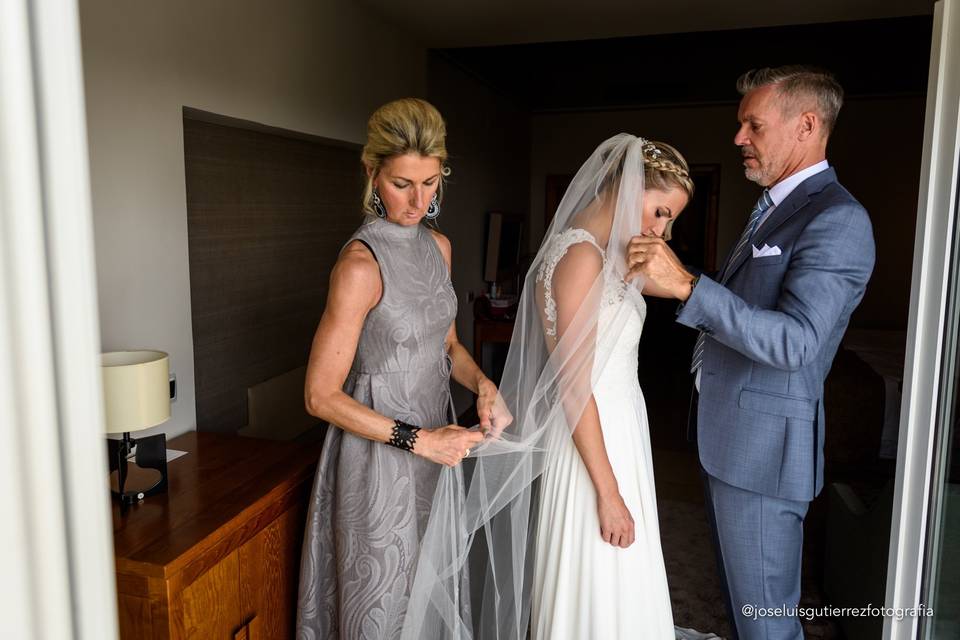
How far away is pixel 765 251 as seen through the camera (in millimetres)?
1865

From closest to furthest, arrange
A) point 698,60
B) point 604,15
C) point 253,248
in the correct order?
1. point 253,248
2. point 604,15
3. point 698,60

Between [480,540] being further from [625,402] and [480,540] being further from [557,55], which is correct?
[557,55]

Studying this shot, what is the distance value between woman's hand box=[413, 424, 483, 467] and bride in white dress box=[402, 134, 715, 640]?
0.42 ft

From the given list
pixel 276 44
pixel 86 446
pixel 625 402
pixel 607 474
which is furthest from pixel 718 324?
pixel 276 44

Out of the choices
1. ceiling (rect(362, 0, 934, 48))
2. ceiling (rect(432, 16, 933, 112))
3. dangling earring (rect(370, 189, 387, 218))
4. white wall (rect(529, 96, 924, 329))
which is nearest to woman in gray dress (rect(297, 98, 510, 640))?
dangling earring (rect(370, 189, 387, 218))

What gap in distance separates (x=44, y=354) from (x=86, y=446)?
0.22 feet

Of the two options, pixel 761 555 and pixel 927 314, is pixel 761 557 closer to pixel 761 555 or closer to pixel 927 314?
pixel 761 555

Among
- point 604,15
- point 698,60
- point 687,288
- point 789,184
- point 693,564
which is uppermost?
point 698,60

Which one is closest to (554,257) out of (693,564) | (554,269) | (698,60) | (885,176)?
(554,269)

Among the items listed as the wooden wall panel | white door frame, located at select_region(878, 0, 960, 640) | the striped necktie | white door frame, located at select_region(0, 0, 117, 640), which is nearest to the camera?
white door frame, located at select_region(0, 0, 117, 640)

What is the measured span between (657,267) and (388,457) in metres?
0.81

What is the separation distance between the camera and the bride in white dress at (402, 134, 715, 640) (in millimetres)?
1691

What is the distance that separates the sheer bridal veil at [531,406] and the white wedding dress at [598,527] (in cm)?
2

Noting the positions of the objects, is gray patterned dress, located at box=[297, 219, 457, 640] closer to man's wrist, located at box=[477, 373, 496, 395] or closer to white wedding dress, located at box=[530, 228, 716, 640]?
man's wrist, located at box=[477, 373, 496, 395]
